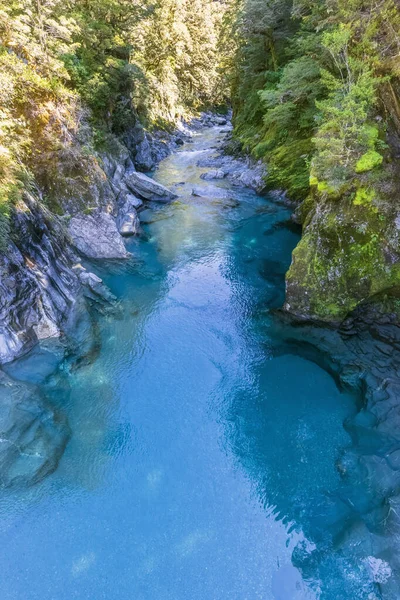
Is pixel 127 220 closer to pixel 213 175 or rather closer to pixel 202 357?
pixel 202 357

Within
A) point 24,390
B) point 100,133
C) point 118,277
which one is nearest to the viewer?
point 24,390

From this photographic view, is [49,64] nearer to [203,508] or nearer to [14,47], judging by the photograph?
[14,47]

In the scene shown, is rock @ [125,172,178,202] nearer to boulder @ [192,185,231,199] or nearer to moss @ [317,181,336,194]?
boulder @ [192,185,231,199]

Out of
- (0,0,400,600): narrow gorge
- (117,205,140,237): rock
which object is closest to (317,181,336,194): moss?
(0,0,400,600): narrow gorge

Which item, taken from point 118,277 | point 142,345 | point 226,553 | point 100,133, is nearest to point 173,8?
point 100,133

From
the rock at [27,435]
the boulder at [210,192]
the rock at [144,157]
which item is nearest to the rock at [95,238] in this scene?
the rock at [27,435]

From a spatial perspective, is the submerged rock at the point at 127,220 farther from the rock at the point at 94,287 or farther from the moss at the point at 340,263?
the moss at the point at 340,263
